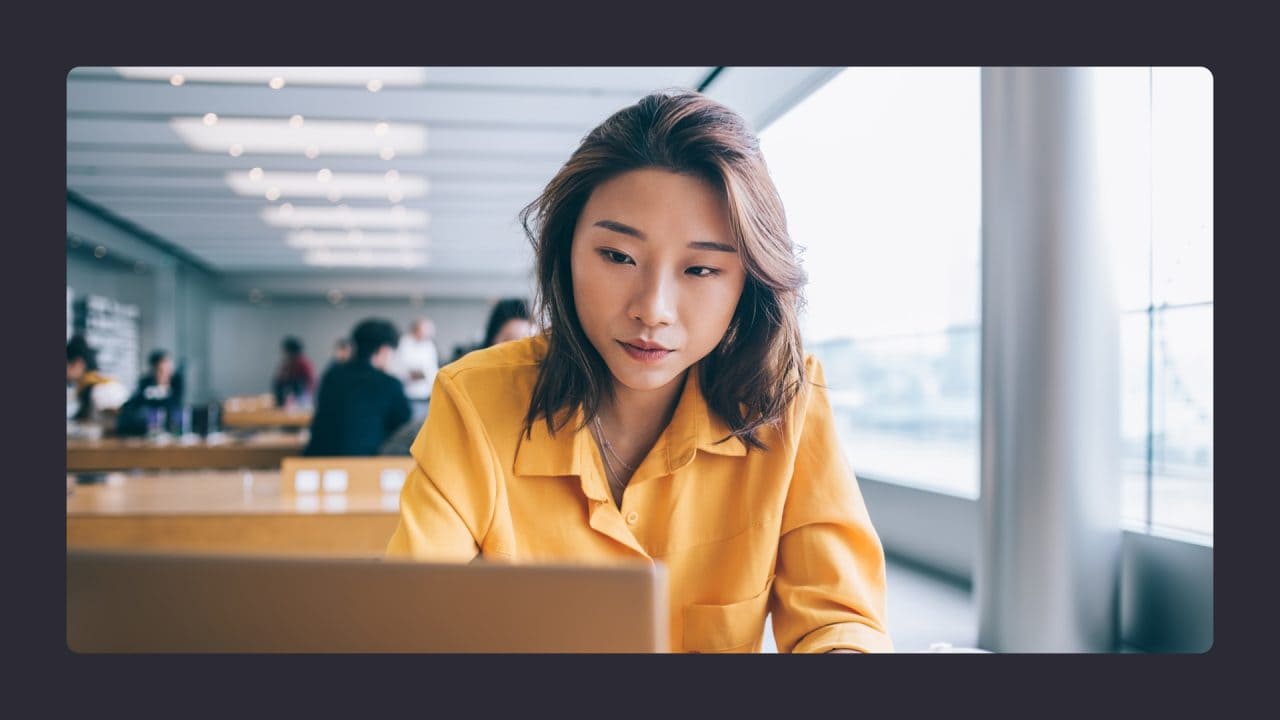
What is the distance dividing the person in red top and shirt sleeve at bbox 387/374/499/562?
27.6 ft

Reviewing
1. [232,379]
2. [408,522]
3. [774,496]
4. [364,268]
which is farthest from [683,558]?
[232,379]

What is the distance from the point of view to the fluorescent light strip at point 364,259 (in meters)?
13.8

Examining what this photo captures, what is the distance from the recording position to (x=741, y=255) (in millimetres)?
977

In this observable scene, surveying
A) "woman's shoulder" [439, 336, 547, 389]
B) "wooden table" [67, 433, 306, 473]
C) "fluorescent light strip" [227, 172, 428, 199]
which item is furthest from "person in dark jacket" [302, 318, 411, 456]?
"fluorescent light strip" [227, 172, 428, 199]

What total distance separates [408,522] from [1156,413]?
2.75 meters

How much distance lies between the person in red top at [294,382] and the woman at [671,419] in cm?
Answer: 842

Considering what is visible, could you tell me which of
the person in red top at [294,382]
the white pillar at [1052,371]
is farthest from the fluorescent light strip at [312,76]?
the white pillar at [1052,371]

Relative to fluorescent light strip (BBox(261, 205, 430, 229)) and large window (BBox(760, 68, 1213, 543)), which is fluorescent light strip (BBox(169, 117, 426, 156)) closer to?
fluorescent light strip (BBox(261, 205, 430, 229))

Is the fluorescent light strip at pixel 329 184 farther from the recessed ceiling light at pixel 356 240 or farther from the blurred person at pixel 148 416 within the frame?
the blurred person at pixel 148 416

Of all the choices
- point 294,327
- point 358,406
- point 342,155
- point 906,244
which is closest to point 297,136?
point 342,155

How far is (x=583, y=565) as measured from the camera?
0.52 metres

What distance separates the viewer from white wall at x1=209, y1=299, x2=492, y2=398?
16.4 meters

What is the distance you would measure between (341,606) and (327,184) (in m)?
9.29

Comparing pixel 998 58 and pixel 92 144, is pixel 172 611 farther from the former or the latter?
pixel 92 144
